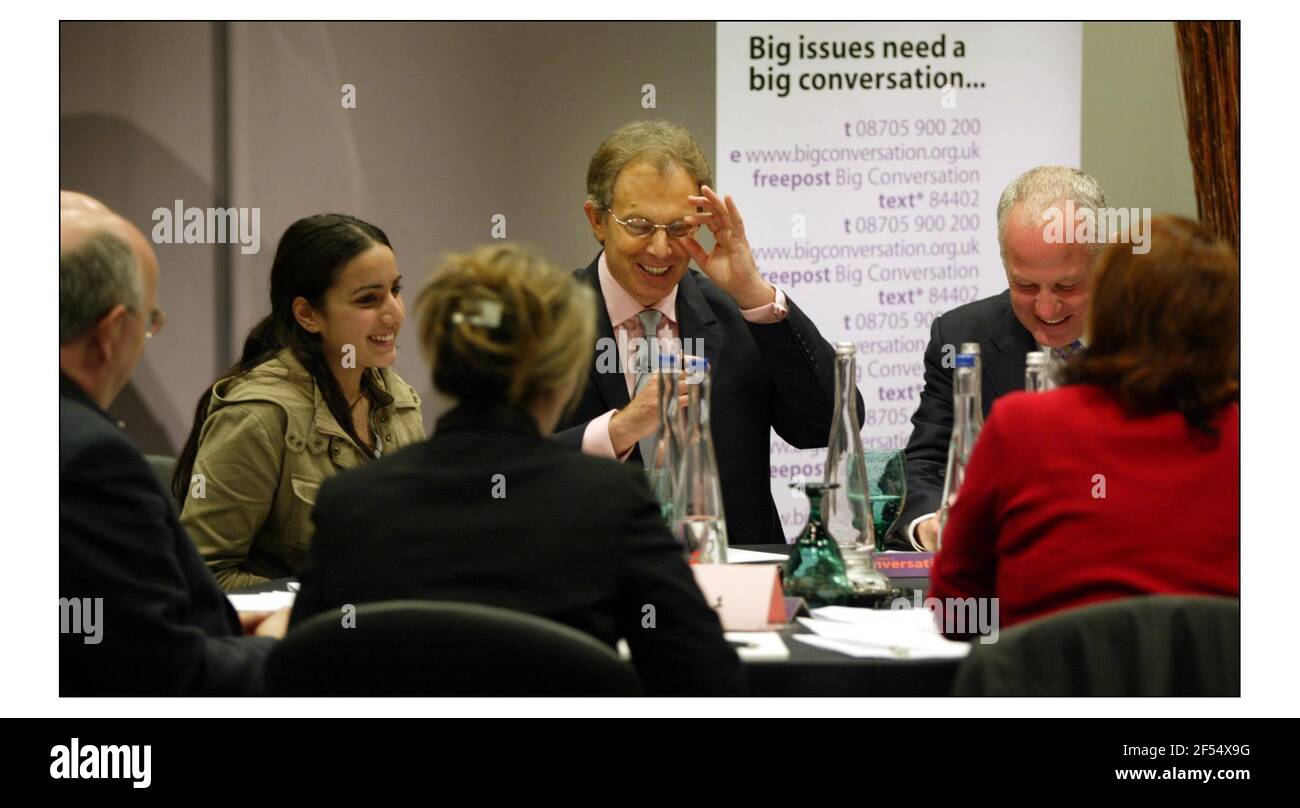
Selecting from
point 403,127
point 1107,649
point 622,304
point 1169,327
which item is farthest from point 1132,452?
point 403,127

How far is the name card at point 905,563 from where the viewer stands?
8.09 feet

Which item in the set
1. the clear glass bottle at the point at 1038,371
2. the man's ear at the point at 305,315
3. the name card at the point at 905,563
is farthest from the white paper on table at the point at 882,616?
the man's ear at the point at 305,315

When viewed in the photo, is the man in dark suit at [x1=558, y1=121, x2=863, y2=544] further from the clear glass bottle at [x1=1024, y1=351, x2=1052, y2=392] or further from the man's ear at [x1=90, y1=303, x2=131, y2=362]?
the man's ear at [x1=90, y1=303, x2=131, y2=362]

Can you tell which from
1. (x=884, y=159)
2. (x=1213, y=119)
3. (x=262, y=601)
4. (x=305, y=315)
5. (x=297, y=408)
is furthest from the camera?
(x=884, y=159)

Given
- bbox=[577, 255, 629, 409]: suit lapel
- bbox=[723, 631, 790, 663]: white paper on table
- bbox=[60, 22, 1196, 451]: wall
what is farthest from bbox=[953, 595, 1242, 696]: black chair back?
bbox=[60, 22, 1196, 451]: wall

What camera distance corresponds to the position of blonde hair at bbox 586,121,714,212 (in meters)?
3.34

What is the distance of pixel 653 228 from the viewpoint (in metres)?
3.31

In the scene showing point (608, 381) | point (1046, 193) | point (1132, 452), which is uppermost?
point (1046, 193)

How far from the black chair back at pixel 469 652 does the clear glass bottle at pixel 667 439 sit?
0.76 metres

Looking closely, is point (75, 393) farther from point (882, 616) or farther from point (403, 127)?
point (403, 127)

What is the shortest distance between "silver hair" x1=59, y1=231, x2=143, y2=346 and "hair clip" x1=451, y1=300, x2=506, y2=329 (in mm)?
538

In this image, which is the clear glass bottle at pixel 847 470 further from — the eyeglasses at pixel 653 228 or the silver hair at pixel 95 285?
the silver hair at pixel 95 285

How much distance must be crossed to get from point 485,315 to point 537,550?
0.35 metres
